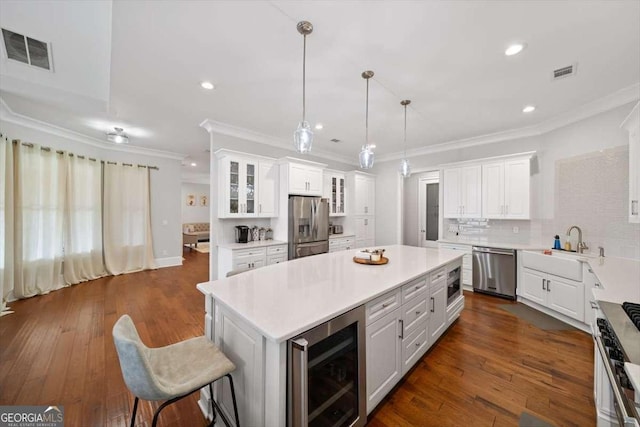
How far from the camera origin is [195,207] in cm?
1055

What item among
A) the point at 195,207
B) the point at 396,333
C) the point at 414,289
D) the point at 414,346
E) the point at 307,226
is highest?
the point at 195,207

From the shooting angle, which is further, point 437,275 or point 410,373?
point 437,275

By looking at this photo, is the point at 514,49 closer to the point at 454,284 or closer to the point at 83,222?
the point at 454,284

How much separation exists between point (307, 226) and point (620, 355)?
146 inches

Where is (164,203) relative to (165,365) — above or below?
above

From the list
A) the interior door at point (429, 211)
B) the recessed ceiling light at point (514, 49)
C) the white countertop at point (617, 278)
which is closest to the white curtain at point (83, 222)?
the recessed ceiling light at point (514, 49)

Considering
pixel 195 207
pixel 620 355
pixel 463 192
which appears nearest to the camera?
pixel 620 355

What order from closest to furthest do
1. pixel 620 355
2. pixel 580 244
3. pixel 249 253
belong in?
1. pixel 620 355
2. pixel 580 244
3. pixel 249 253

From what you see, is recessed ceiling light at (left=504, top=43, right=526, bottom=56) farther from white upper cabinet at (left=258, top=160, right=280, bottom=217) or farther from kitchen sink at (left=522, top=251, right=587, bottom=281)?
white upper cabinet at (left=258, top=160, right=280, bottom=217)

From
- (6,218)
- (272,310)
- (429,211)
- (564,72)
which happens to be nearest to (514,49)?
(564,72)

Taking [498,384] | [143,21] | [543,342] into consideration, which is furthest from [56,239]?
[543,342]

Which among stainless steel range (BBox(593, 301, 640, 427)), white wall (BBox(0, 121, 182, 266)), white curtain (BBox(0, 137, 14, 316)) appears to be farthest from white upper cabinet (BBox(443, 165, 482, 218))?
white curtain (BBox(0, 137, 14, 316))

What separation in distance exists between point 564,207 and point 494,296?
1.69 meters

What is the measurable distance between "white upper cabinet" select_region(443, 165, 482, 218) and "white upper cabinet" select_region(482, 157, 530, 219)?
10cm
